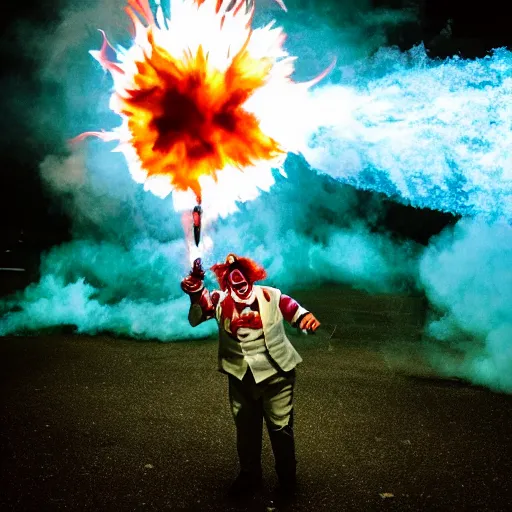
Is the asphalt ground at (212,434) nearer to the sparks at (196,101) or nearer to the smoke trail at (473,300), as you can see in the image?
the smoke trail at (473,300)

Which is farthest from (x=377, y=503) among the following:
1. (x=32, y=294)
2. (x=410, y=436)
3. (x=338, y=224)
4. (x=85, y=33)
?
(x=338, y=224)

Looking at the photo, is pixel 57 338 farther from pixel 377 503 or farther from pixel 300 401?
pixel 377 503

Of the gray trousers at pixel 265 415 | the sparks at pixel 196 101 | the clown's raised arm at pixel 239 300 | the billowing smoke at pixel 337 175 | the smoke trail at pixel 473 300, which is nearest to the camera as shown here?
the gray trousers at pixel 265 415

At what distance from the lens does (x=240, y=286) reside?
13.0 feet

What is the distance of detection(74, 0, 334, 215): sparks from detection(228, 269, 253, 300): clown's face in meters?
0.97

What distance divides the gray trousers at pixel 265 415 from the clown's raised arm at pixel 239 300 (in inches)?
15.2

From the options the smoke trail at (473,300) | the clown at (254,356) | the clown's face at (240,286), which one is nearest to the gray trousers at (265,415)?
the clown at (254,356)

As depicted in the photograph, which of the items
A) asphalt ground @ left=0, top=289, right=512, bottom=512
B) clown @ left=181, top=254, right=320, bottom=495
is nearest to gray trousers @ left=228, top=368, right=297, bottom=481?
clown @ left=181, top=254, right=320, bottom=495

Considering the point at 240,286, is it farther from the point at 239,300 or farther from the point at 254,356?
the point at 254,356

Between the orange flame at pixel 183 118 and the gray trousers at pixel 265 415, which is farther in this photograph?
the orange flame at pixel 183 118

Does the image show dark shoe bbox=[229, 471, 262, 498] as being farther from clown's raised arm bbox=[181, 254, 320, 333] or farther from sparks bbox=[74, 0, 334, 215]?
sparks bbox=[74, 0, 334, 215]

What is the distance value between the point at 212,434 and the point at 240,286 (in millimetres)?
1937

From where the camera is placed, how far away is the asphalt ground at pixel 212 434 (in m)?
3.94

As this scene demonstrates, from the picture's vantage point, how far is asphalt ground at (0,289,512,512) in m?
3.94
